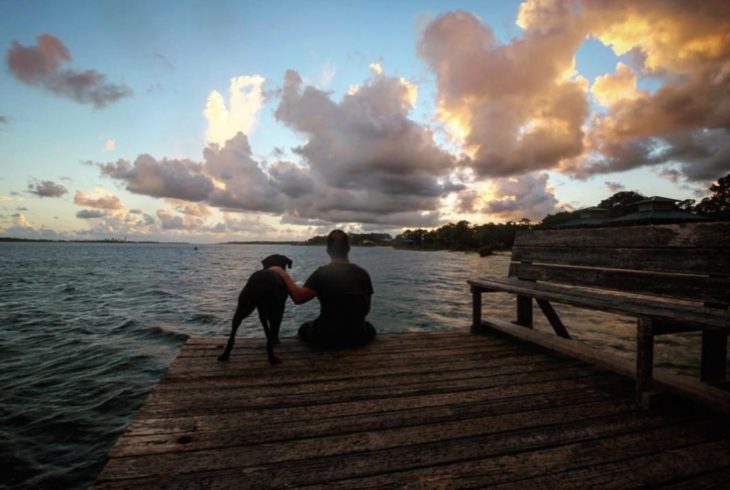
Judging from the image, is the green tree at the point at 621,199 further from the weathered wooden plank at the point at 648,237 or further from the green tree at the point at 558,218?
the weathered wooden plank at the point at 648,237

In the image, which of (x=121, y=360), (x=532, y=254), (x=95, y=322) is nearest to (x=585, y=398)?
(x=532, y=254)

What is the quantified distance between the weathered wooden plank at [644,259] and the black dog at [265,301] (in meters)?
3.82

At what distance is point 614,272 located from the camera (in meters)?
4.03

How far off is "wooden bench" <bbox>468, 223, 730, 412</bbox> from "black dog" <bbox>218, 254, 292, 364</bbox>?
2.94 meters

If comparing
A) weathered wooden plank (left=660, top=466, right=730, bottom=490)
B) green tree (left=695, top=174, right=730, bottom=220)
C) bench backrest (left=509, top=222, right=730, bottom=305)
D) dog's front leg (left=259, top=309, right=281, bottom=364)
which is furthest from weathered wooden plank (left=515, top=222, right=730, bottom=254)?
green tree (left=695, top=174, right=730, bottom=220)

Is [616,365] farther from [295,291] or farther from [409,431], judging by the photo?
[295,291]

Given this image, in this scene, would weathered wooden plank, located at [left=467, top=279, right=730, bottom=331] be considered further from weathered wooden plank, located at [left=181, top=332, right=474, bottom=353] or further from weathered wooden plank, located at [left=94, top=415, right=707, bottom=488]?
weathered wooden plank, located at [left=181, top=332, right=474, bottom=353]

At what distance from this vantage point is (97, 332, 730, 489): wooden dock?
2066 mm

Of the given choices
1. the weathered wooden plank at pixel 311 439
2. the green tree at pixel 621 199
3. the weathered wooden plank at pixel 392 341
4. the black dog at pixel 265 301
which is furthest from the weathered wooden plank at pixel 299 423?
the green tree at pixel 621 199

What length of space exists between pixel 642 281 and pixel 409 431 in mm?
3072

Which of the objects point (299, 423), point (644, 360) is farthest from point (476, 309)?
point (299, 423)

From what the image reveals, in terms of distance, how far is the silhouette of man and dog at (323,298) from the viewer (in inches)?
159

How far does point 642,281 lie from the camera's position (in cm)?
371

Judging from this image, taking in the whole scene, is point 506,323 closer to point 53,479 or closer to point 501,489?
point 501,489
